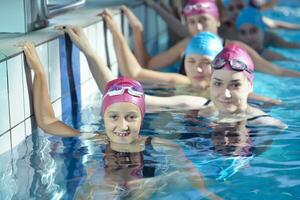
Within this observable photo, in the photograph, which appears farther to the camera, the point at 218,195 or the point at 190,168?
the point at 190,168

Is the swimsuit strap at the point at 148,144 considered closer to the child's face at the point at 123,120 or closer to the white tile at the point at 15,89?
the child's face at the point at 123,120

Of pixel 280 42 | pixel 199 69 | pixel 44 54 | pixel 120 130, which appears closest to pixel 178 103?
pixel 199 69

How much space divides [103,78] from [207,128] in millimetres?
873

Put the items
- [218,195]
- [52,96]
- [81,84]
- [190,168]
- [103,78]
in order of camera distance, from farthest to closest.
Answer: [81,84]
[103,78]
[52,96]
[190,168]
[218,195]

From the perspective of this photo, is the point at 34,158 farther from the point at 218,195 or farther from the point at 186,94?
the point at 186,94

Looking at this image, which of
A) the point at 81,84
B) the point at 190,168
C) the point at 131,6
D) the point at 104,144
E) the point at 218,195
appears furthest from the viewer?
the point at 131,6

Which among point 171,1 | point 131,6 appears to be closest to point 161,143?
point 131,6

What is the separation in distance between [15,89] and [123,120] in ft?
2.25

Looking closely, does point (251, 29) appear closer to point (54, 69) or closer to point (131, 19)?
point (131, 19)

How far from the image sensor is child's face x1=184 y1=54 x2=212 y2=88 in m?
5.41

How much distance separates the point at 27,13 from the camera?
4.80 m

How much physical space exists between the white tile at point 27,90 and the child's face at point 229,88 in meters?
1.21

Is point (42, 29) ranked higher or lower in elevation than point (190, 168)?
higher

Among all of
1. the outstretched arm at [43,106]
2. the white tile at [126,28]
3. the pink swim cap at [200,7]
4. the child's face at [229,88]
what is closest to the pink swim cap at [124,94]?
the outstretched arm at [43,106]
